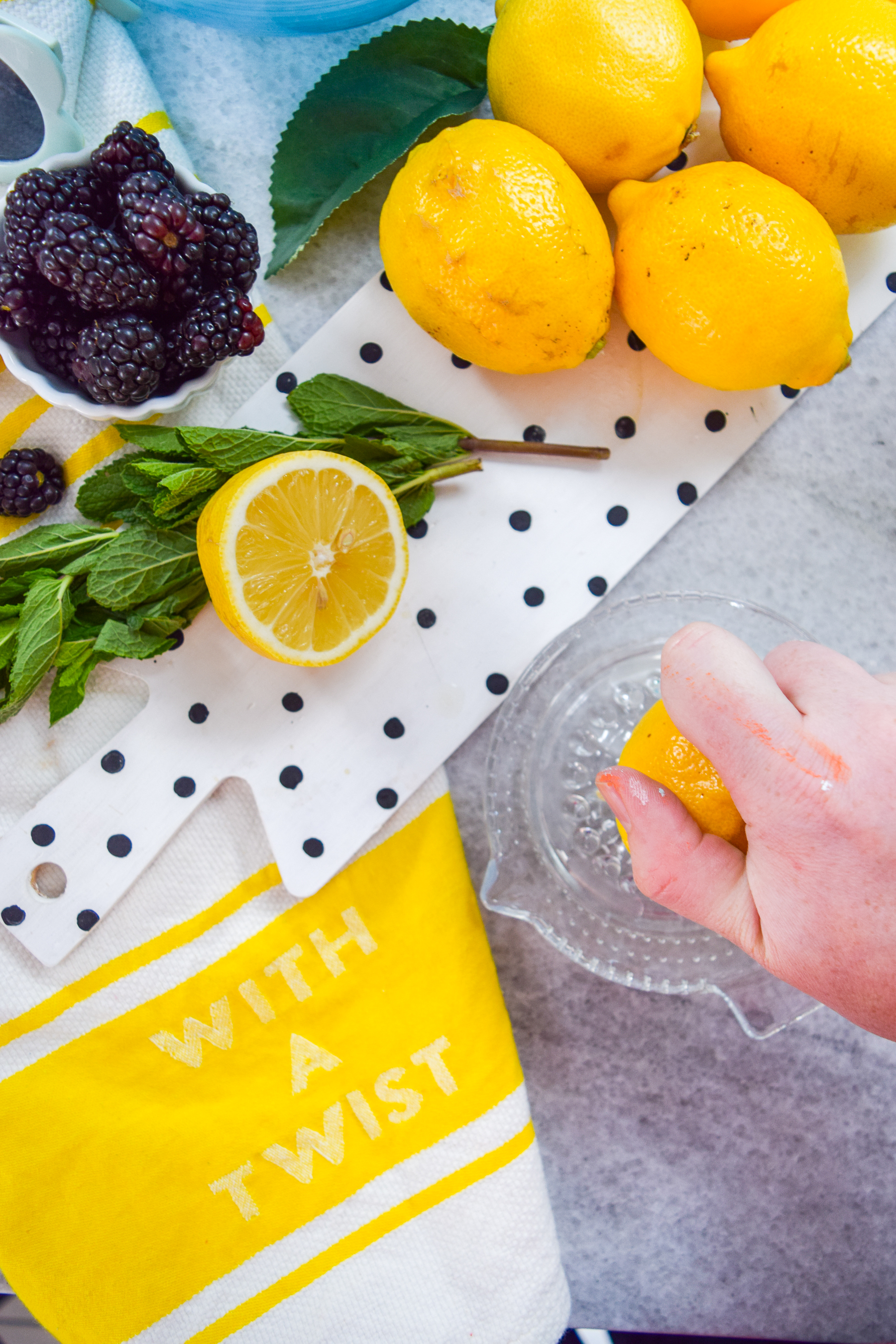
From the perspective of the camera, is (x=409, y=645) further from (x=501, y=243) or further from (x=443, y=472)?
(x=501, y=243)

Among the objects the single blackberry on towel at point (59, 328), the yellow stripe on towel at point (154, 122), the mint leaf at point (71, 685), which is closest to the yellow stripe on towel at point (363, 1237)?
the mint leaf at point (71, 685)

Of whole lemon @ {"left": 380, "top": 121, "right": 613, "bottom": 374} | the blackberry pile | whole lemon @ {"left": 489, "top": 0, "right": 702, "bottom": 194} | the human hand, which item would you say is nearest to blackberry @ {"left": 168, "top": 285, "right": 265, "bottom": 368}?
the blackberry pile

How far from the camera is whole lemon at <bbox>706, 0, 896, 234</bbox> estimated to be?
0.55 metres

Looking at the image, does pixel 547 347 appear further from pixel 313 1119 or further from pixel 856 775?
pixel 313 1119

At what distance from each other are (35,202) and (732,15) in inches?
20.0

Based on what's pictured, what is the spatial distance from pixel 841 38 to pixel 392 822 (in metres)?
0.63

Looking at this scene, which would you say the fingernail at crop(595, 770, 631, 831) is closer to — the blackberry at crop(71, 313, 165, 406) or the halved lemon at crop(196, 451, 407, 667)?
the halved lemon at crop(196, 451, 407, 667)

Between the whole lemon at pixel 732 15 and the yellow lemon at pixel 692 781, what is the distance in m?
0.50

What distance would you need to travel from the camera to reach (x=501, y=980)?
0.75m

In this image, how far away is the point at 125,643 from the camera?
64 centimetres

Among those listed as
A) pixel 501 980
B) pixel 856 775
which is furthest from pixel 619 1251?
pixel 856 775

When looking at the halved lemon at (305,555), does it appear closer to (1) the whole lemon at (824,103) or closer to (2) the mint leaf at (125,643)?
(2) the mint leaf at (125,643)

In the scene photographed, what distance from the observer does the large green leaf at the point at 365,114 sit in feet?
2.17

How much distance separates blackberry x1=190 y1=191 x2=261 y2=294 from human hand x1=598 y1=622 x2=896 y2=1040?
0.40 meters
